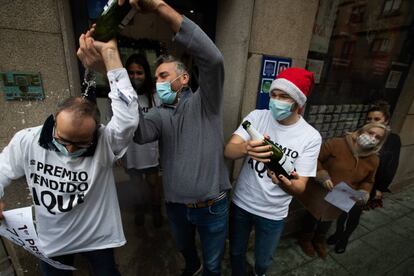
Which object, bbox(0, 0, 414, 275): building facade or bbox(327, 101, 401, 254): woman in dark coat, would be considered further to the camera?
bbox(327, 101, 401, 254): woman in dark coat

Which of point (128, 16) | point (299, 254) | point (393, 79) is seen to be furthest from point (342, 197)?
point (393, 79)

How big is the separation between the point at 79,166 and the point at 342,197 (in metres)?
2.71

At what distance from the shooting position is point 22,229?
1.66 m

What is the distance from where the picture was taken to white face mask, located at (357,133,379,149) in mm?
2496

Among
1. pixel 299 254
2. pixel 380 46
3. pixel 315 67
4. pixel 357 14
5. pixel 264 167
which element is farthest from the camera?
pixel 380 46

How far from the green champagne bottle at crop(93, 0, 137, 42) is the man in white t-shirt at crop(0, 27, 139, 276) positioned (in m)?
0.05

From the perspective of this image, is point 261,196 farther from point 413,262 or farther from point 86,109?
point 413,262

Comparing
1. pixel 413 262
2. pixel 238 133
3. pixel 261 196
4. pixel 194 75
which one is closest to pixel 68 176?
pixel 238 133

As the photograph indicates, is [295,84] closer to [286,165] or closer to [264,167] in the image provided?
[286,165]

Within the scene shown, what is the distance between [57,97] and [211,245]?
203 centimetres

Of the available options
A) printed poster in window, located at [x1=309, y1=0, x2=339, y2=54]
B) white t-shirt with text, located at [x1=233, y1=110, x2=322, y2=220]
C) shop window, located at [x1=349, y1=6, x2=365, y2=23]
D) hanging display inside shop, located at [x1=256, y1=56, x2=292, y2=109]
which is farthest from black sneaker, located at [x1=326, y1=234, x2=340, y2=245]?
shop window, located at [x1=349, y1=6, x2=365, y2=23]

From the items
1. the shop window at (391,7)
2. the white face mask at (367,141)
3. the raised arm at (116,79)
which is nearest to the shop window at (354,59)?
the shop window at (391,7)

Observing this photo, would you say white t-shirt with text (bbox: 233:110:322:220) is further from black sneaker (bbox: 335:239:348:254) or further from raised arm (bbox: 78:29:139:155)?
black sneaker (bbox: 335:239:348:254)

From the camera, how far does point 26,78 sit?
75.0 inches
